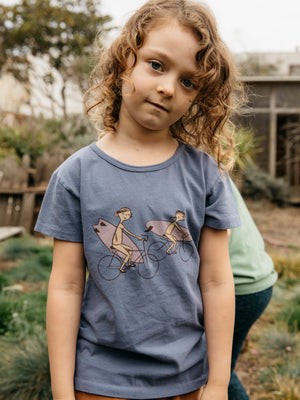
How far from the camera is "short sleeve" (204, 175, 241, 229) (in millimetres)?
1311

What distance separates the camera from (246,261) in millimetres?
1819

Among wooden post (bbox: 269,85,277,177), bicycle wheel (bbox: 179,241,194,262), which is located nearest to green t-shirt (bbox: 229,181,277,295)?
bicycle wheel (bbox: 179,241,194,262)

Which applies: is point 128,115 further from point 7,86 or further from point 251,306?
point 7,86

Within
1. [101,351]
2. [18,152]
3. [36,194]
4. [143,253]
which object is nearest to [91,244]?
[143,253]

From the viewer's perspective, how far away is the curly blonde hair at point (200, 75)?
4.15 feet

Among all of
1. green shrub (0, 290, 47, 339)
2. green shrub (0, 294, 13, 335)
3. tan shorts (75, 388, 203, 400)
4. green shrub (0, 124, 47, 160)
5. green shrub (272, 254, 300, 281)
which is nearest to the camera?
tan shorts (75, 388, 203, 400)

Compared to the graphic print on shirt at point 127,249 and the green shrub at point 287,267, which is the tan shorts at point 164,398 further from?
Answer: the green shrub at point 287,267

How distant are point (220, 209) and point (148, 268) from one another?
0.28 m

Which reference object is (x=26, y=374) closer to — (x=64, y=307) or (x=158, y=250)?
(x=64, y=307)

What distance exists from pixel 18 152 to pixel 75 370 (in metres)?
7.13

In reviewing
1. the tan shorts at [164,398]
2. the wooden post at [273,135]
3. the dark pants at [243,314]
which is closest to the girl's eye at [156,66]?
the tan shorts at [164,398]

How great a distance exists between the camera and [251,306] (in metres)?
1.86

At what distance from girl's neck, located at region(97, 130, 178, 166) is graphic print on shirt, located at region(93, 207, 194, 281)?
0.17 metres

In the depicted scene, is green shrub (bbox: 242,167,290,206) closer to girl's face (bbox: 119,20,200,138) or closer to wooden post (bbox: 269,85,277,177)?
wooden post (bbox: 269,85,277,177)
